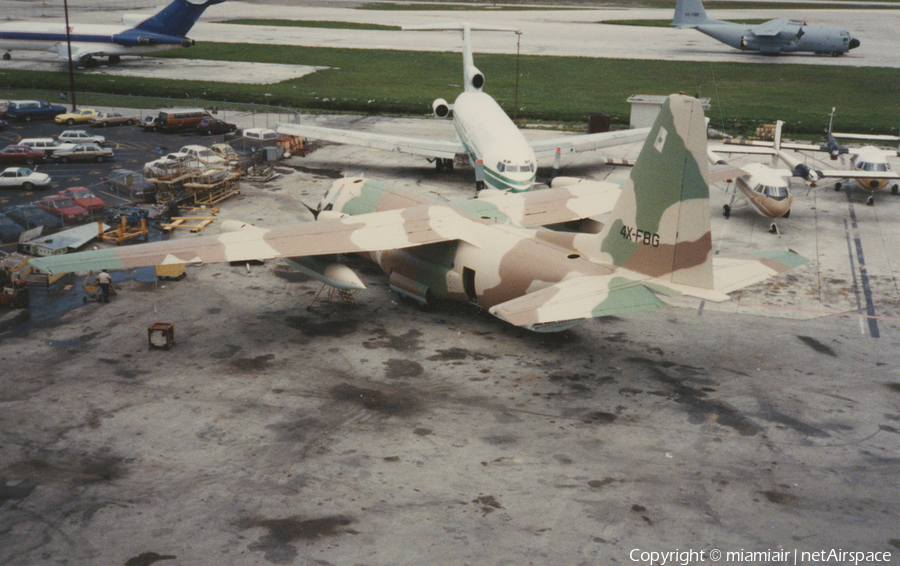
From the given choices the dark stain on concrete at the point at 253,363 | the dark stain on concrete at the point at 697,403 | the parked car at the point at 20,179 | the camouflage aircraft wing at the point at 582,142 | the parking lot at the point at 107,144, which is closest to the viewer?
the dark stain on concrete at the point at 697,403

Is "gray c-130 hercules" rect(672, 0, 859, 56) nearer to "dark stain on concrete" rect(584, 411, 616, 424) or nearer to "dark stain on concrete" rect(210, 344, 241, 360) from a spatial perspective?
"dark stain on concrete" rect(584, 411, 616, 424)

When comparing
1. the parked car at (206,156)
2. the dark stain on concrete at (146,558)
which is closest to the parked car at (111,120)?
the parked car at (206,156)

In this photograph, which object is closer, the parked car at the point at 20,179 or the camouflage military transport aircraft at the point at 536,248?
the camouflage military transport aircraft at the point at 536,248

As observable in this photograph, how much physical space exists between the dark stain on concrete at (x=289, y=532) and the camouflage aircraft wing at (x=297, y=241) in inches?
494

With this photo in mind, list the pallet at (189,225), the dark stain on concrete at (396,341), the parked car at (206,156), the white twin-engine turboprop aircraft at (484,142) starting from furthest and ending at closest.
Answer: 1. the parked car at (206,156)
2. the white twin-engine turboprop aircraft at (484,142)
3. the pallet at (189,225)
4. the dark stain on concrete at (396,341)

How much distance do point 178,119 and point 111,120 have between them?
24.1 feet

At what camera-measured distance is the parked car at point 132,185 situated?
2007 inches

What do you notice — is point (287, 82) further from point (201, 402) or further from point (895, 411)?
point (895, 411)

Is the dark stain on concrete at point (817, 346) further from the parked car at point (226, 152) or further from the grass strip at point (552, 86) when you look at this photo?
the grass strip at point (552, 86)

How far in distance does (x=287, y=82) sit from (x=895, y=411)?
81.6m

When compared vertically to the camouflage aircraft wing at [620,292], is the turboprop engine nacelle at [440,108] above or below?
above

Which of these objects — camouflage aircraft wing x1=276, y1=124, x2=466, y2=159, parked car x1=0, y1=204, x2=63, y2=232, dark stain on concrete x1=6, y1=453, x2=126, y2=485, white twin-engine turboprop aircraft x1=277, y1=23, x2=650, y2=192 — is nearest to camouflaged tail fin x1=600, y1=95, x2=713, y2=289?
white twin-engine turboprop aircraft x1=277, y1=23, x2=650, y2=192

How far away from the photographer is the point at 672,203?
1054 inches

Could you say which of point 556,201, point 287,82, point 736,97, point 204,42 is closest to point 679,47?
point 736,97
